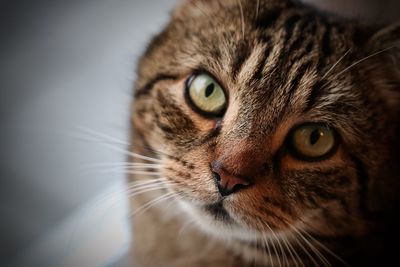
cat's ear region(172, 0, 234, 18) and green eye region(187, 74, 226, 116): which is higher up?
cat's ear region(172, 0, 234, 18)

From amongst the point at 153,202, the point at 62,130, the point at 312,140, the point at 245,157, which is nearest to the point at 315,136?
the point at 312,140

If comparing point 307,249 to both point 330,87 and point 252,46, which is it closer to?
point 330,87

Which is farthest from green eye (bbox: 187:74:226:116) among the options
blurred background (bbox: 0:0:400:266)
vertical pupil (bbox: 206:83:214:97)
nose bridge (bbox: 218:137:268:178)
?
blurred background (bbox: 0:0:400:266)

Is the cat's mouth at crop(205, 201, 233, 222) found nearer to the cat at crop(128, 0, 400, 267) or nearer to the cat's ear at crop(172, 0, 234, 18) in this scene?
the cat at crop(128, 0, 400, 267)

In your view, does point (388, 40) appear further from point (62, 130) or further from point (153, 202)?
point (62, 130)

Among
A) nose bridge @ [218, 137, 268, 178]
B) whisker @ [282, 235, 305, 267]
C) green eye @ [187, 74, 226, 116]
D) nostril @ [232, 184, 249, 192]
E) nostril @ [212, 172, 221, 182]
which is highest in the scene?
green eye @ [187, 74, 226, 116]

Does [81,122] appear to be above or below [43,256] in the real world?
above

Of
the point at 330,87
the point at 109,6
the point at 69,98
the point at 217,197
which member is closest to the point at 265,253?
the point at 217,197
